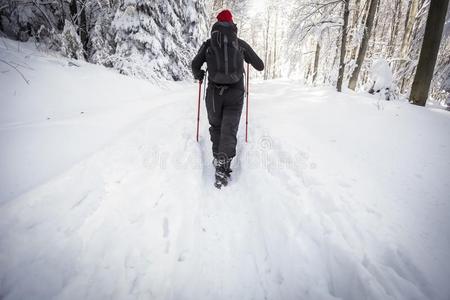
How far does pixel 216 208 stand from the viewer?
3119 millimetres

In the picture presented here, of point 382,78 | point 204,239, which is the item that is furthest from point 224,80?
point 382,78

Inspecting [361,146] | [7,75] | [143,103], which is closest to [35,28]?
[7,75]

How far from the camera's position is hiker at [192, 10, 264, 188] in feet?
11.1

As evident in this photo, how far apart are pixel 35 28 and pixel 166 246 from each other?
9118mm

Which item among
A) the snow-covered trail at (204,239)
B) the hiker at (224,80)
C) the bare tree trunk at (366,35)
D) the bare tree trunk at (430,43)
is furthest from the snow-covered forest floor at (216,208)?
the bare tree trunk at (366,35)

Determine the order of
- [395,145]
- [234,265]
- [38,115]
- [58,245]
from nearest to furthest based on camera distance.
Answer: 1. [58,245]
2. [234,265]
3. [395,145]
4. [38,115]

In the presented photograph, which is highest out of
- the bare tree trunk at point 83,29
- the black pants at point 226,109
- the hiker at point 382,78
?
the bare tree trunk at point 83,29

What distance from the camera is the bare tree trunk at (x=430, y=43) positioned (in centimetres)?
480

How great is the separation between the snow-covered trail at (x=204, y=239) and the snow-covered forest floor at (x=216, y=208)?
0.04 feet

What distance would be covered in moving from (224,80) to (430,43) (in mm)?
4936

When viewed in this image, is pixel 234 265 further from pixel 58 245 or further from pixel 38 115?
pixel 38 115

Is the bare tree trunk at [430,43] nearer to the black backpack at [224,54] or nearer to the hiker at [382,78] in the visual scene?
the hiker at [382,78]

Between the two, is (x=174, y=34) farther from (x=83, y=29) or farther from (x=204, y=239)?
(x=204, y=239)

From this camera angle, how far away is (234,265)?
2.29 meters
